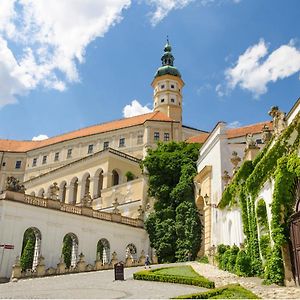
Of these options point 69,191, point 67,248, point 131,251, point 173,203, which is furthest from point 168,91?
point 67,248

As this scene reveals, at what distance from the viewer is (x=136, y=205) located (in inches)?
1722

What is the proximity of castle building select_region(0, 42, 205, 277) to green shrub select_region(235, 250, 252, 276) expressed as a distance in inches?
581

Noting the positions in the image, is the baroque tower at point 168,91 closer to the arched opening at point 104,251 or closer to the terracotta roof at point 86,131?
the terracotta roof at point 86,131

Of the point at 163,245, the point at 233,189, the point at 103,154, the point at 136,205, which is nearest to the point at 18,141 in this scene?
the point at 103,154

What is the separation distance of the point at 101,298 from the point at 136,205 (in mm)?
30252

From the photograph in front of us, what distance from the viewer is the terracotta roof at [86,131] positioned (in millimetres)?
67875

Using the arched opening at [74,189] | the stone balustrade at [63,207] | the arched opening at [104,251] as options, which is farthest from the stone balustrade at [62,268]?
the arched opening at [74,189]

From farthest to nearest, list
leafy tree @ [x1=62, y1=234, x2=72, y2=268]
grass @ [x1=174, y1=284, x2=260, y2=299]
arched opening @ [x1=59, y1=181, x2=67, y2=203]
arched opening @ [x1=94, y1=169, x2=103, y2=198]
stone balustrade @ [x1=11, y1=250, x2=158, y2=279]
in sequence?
arched opening @ [x1=59, y1=181, x2=67, y2=203]
arched opening @ [x1=94, y1=169, x2=103, y2=198]
leafy tree @ [x1=62, y1=234, x2=72, y2=268]
stone balustrade @ [x1=11, y1=250, x2=158, y2=279]
grass @ [x1=174, y1=284, x2=260, y2=299]

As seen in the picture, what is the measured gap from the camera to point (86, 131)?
73688 mm

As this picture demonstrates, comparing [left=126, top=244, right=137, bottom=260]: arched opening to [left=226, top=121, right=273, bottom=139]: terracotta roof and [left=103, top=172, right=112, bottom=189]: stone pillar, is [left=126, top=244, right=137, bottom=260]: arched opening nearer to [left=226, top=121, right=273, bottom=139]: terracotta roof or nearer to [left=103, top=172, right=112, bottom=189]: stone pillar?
[left=103, top=172, right=112, bottom=189]: stone pillar

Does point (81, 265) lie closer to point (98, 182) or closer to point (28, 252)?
point (28, 252)

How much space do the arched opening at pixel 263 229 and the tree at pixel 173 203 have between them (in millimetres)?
15700

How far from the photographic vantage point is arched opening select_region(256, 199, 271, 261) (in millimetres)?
18562

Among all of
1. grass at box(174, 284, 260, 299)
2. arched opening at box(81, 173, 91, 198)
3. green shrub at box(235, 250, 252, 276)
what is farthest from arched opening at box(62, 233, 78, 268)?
arched opening at box(81, 173, 91, 198)
